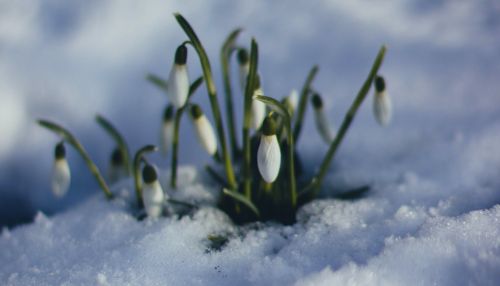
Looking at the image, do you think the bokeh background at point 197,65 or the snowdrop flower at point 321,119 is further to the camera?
the bokeh background at point 197,65

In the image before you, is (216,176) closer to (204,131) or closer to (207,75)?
(204,131)

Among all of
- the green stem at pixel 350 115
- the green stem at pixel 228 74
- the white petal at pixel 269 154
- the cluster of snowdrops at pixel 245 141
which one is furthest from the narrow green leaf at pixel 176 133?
the green stem at pixel 350 115

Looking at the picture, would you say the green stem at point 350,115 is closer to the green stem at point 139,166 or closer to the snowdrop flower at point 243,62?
the snowdrop flower at point 243,62

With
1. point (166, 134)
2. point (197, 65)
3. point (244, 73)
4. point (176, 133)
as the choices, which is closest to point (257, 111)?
point (244, 73)

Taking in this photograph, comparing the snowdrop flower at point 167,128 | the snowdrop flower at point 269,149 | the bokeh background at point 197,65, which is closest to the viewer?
the snowdrop flower at point 269,149

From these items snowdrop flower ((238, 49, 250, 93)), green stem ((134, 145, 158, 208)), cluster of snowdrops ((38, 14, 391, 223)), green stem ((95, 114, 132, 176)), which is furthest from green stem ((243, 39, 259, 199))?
green stem ((95, 114, 132, 176))
